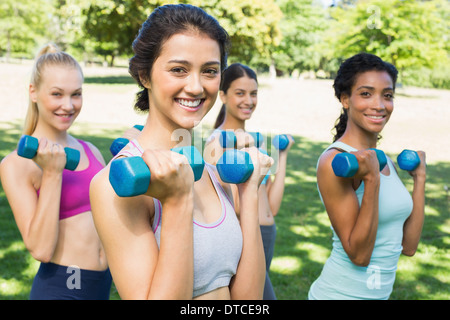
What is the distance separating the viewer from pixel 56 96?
106 inches

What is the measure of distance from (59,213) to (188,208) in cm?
138

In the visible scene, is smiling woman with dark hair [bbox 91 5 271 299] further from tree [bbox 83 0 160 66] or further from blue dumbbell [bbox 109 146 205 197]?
tree [bbox 83 0 160 66]

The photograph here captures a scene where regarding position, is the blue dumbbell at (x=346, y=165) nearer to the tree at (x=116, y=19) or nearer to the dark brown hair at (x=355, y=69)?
the dark brown hair at (x=355, y=69)

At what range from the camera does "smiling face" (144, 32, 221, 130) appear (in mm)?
1629

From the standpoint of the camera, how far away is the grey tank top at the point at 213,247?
1.54 m

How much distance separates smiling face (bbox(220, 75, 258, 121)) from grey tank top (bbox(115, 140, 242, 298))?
85.9 inches

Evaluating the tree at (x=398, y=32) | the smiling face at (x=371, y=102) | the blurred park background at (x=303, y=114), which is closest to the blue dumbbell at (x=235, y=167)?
the blurred park background at (x=303, y=114)

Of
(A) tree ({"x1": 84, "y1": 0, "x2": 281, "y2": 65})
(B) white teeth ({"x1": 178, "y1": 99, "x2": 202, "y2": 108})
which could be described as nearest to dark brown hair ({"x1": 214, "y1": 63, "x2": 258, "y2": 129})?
(B) white teeth ({"x1": 178, "y1": 99, "x2": 202, "y2": 108})

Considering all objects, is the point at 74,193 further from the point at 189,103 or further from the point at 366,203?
the point at 366,203

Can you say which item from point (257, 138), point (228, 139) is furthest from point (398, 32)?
point (228, 139)

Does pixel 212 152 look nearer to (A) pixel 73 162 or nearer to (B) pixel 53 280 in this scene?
(A) pixel 73 162

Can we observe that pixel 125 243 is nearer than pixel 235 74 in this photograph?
Yes

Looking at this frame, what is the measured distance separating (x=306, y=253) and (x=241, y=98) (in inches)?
100.0

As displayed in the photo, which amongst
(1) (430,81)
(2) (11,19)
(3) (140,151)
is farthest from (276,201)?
(2) (11,19)
